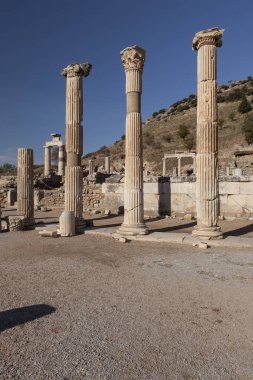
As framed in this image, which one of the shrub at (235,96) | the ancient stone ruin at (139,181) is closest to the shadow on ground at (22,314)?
the ancient stone ruin at (139,181)

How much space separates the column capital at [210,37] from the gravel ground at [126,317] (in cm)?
714

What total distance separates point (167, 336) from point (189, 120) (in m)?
65.2

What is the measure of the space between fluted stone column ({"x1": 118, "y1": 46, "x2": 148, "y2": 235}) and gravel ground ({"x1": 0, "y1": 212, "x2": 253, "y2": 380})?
345cm

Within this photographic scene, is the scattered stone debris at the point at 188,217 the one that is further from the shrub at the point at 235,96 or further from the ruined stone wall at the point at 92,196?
the shrub at the point at 235,96

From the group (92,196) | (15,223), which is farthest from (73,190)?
(92,196)

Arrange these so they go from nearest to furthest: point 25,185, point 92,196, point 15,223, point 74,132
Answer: point 15,223 < point 74,132 < point 25,185 < point 92,196

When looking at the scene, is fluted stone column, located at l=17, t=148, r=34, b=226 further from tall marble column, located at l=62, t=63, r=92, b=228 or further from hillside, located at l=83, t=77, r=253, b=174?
hillside, located at l=83, t=77, r=253, b=174

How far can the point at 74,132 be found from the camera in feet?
43.5

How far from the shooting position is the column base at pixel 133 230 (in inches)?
439

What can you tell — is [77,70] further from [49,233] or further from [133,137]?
[49,233]

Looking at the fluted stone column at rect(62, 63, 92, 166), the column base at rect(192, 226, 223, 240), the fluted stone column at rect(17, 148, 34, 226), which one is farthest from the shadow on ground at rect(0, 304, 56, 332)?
the fluted stone column at rect(17, 148, 34, 226)

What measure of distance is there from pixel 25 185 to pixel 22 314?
9.73 meters

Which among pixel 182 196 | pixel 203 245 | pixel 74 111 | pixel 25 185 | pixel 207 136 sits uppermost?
pixel 74 111

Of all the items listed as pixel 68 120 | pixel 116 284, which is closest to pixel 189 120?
pixel 68 120
